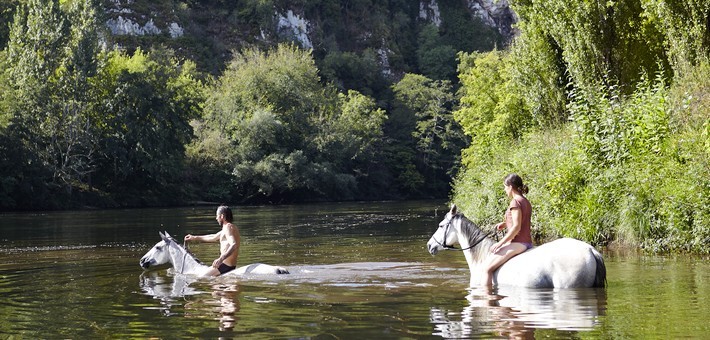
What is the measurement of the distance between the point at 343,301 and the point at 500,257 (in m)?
3.07

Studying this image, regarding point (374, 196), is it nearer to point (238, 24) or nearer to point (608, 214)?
point (238, 24)

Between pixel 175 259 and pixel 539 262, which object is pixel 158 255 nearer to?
pixel 175 259

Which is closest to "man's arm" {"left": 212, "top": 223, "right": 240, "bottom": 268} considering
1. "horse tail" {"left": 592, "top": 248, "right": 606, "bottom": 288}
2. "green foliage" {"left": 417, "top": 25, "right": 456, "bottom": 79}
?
"horse tail" {"left": 592, "top": 248, "right": 606, "bottom": 288}

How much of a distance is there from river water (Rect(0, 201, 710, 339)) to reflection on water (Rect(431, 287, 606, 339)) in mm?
15

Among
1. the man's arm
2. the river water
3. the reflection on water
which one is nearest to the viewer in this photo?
the reflection on water

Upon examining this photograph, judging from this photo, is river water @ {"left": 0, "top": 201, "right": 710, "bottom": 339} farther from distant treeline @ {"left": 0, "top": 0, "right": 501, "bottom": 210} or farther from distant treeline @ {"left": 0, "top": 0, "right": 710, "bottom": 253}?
distant treeline @ {"left": 0, "top": 0, "right": 501, "bottom": 210}

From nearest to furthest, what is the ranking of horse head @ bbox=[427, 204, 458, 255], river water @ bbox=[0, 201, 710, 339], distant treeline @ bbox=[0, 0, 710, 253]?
river water @ bbox=[0, 201, 710, 339], horse head @ bbox=[427, 204, 458, 255], distant treeline @ bbox=[0, 0, 710, 253]

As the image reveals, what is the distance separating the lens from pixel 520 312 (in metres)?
13.4

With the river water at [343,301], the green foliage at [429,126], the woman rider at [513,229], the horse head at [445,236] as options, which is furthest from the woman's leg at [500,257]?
the green foliage at [429,126]

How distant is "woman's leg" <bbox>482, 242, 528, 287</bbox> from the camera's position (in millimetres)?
16656

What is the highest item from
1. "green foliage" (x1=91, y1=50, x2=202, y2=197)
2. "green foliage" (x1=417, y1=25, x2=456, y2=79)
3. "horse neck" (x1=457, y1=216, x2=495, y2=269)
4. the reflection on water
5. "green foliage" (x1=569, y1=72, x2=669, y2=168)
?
"green foliage" (x1=417, y1=25, x2=456, y2=79)

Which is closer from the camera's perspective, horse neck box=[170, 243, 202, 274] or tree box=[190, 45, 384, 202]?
horse neck box=[170, 243, 202, 274]

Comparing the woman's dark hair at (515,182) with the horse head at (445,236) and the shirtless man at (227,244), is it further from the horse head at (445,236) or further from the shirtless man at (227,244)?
the shirtless man at (227,244)

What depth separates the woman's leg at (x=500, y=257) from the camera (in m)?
16.7
